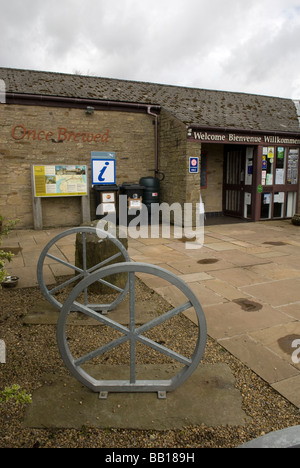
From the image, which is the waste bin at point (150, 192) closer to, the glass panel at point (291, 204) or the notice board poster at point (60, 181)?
the notice board poster at point (60, 181)

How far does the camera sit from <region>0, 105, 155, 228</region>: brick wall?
9.80 metres

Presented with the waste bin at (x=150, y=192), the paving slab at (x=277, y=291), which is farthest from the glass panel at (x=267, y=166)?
the paving slab at (x=277, y=291)

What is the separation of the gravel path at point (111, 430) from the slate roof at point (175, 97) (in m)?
7.87

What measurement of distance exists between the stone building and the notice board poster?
26 centimetres

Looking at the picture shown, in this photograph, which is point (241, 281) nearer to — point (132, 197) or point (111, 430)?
point (111, 430)

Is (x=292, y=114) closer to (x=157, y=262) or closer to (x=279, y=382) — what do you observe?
(x=157, y=262)

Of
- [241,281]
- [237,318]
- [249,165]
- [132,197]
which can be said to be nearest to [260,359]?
[237,318]

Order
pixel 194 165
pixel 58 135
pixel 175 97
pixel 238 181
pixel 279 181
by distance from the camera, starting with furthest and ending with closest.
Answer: pixel 175 97 < pixel 238 181 < pixel 279 181 < pixel 58 135 < pixel 194 165

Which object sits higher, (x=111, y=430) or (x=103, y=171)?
(x=103, y=171)

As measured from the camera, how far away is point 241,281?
5.30 m

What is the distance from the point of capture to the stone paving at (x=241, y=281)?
3193mm

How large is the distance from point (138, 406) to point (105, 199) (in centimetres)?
832

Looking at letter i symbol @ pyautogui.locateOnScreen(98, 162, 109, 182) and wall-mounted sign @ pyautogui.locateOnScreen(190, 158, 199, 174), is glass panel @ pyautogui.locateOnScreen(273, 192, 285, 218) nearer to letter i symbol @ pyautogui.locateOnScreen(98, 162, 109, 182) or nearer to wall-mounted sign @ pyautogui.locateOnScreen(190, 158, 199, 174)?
wall-mounted sign @ pyautogui.locateOnScreen(190, 158, 199, 174)

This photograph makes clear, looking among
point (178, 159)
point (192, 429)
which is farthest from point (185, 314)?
point (178, 159)
